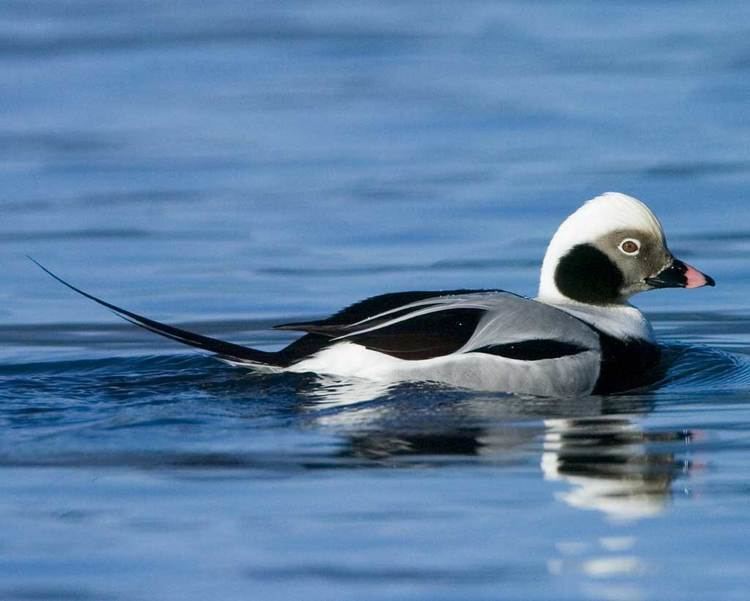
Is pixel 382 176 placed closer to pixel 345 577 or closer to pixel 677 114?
pixel 677 114

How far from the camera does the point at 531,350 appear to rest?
8.68 metres

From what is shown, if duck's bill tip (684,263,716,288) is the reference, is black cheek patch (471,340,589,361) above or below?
below

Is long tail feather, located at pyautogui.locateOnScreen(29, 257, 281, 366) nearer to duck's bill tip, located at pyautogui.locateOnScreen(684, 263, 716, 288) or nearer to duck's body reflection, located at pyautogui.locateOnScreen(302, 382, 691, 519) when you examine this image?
duck's body reflection, located at pyautogui.locateOnScreen(302, 382, 691, 519)

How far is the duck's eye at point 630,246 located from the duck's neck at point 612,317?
266 mm

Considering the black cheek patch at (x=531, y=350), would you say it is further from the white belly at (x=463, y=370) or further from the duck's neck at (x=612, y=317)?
the duck's neck at (x=612, y=317)

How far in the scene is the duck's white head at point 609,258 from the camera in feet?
30.7

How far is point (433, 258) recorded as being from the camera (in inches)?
466

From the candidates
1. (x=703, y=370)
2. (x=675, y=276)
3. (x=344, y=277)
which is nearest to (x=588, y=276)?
(x=675, y=276)

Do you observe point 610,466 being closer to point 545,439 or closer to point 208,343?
point 545,439

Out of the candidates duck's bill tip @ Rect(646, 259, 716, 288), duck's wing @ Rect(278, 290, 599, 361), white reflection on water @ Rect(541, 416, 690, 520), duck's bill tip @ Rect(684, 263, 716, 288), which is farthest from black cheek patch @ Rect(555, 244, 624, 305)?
white reflection on water @ Rect(541, 416, 690, 520)

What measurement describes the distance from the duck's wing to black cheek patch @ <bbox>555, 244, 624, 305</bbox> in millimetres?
658

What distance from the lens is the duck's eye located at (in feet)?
30.8

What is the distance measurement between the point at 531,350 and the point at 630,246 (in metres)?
1.02

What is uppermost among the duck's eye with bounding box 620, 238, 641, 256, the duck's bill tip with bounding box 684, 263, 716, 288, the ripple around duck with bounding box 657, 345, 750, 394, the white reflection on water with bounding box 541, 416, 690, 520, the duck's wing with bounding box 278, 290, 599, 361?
the duck's eye with bounding box 620, 238, 641, 256
